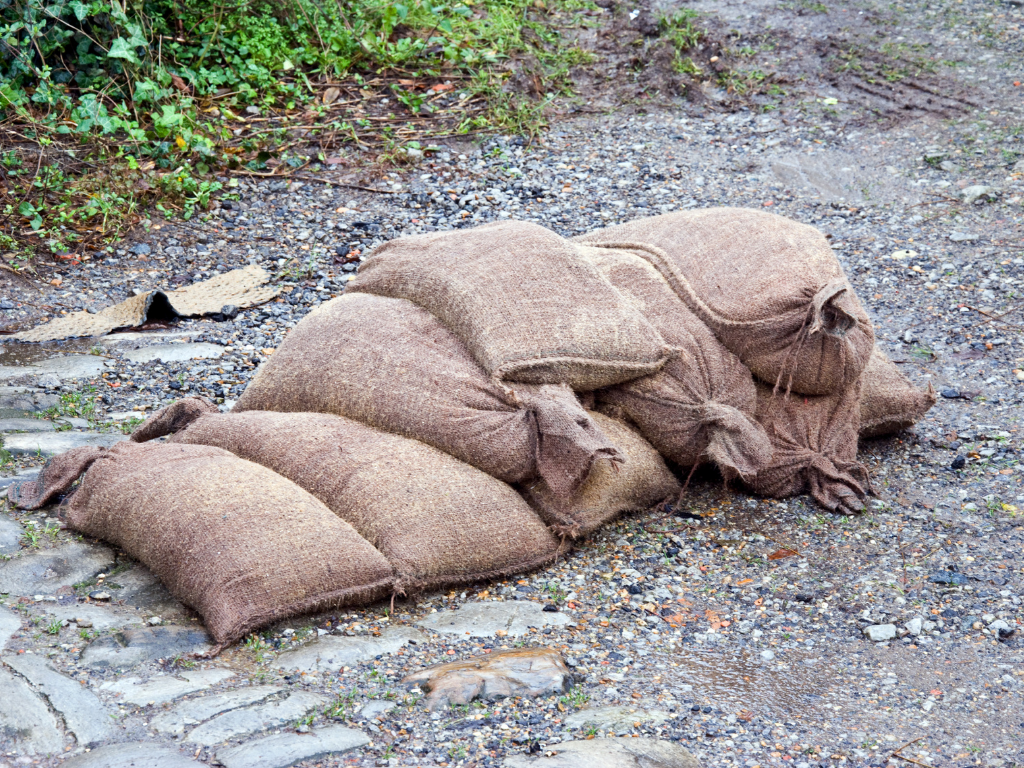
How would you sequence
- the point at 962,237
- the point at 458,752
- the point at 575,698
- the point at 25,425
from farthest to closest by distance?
the point at 962,237, the point at 25,425, the point at 575,698, the point at 458,752

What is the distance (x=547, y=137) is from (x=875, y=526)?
4.26 m

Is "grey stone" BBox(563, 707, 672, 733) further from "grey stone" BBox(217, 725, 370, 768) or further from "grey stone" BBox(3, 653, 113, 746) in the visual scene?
"grey stone" BBox(3, 653, 113, 746)

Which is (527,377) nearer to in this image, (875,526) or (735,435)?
(735,435)

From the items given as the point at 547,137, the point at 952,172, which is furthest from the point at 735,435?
the point at 547,137

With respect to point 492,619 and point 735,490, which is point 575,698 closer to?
point 492,619

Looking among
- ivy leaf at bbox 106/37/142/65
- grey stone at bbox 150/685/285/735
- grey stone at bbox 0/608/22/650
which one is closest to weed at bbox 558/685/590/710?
A: grey stone at bbox 150/685/285/735

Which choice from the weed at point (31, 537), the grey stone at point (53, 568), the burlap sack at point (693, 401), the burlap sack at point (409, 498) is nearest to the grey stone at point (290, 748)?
the burlap sack at point (409, 498)

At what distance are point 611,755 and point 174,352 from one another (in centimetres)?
324

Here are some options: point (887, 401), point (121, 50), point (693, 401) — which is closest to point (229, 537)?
point (693, 401)

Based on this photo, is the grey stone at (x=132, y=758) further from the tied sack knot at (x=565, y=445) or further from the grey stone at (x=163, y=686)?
the tied sack knot at (x=565, y=445)

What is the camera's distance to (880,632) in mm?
2879

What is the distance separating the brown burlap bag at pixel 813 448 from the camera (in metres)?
3.58

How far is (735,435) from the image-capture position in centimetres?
345

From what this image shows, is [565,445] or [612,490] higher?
[565,445]
